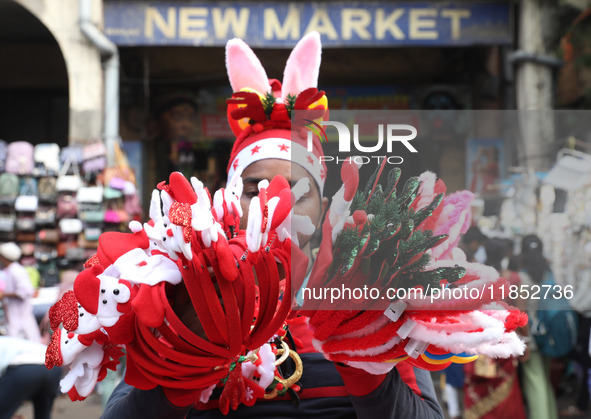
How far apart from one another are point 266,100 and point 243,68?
16 centimetres

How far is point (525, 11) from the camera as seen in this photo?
7523 mm

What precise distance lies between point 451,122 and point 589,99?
7.05 metres

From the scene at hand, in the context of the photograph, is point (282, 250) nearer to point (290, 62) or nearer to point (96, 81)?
point (290, 62)

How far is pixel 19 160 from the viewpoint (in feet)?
24.3

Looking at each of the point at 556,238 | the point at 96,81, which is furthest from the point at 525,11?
the point at 556,238

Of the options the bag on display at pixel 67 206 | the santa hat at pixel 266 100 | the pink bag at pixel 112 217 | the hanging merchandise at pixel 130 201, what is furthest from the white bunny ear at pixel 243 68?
the bag on display at pixel 67 206

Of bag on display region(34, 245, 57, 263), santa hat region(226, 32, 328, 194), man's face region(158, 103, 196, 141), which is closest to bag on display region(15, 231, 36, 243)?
bag on display region(34, 245, 57, 263)

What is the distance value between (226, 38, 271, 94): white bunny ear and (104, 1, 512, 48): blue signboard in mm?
5934

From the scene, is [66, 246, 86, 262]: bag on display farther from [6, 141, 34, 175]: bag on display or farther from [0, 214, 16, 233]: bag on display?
[6, 141, 34, 175]: bag on display

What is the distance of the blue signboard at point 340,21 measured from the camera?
7.68 meters

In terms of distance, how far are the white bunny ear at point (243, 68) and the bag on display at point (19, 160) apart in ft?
20.3

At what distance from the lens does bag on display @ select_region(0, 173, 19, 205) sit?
24.1ft

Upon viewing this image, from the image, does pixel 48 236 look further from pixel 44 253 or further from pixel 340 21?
pixel 340 21

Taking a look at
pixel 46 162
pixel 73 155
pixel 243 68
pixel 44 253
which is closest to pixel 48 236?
pixel 44 253
